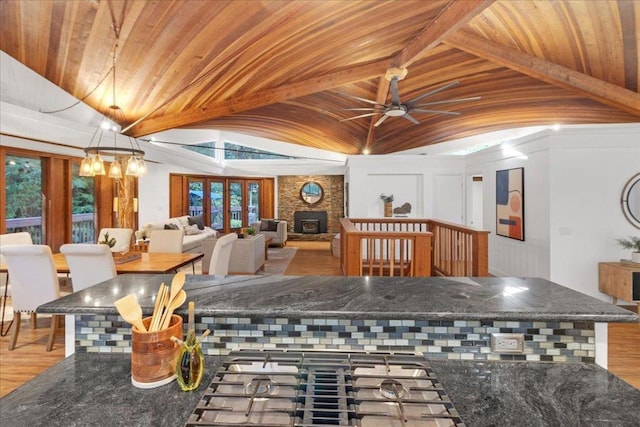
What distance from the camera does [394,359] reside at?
1067mm

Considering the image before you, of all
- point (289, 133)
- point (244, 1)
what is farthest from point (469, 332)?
point (289, 133)

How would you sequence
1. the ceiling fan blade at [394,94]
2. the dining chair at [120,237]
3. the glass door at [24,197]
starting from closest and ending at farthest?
the ceiling fan blade at [394,94] < the dining chair at [120,237] < the glass door at [24,197]

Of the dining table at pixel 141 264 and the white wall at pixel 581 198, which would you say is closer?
the dining table at pixel 141 264

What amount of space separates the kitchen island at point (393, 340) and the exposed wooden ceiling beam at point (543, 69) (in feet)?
12.1

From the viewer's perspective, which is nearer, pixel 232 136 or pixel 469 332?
pixel 469 332

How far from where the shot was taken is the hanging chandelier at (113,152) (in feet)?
11.0

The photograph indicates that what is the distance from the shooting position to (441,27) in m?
3.40

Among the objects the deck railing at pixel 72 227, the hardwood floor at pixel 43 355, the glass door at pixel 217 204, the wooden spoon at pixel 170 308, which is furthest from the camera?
the glass door at pixel 217 204

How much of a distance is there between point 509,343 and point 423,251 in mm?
2448

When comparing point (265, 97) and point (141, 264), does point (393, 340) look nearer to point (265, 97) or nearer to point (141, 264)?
point (141, 264)

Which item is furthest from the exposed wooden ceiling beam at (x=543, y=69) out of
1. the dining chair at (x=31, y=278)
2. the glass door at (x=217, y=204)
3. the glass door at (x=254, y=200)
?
the glass door at (x=217, y=204)

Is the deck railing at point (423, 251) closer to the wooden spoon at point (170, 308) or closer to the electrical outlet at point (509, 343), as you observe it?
the electrical outlet at point (509, 343)

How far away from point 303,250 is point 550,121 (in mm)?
6414

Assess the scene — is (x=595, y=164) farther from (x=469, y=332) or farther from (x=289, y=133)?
(x=289, y=133)
